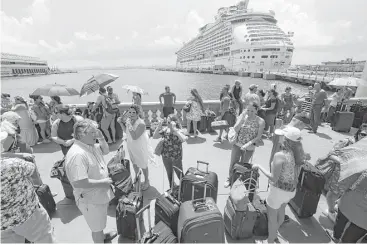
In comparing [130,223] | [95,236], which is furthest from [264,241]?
[95,236]

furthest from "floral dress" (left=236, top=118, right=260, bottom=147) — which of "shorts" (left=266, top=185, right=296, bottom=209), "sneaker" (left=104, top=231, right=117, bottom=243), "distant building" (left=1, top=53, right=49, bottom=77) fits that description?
"distant building" (left=1, top=53, right=49, bottom=77)

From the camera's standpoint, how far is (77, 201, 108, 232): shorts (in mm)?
2082

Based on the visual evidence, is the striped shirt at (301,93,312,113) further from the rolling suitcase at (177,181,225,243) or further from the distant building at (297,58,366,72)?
the distant building at (297,58,366,72)

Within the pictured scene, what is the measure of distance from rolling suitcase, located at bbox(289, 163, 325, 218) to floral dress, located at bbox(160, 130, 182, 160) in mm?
1917

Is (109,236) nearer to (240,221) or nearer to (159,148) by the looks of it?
(159,148)

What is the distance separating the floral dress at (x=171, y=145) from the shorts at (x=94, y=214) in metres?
1.31

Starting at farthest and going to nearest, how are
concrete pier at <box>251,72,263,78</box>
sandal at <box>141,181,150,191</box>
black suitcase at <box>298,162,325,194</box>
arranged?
concrete pier at <box>251,72,263,78</box> → sandal at <box>141,181,150,191</box> → black suitcase at <box>298,162,325,194</box>

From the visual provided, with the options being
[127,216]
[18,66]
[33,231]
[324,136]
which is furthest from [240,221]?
[18,66]

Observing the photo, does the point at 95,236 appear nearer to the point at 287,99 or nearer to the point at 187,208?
the point at 187,208

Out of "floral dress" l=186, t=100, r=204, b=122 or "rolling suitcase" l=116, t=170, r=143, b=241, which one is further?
"floral dress" l=186, t=100, r=204, b=122

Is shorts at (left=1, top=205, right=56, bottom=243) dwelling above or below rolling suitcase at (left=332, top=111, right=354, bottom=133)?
below

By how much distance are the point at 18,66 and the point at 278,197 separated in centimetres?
9255

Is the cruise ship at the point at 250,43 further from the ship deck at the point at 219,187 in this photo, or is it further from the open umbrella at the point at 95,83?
the open umbrella at the point at 95,83

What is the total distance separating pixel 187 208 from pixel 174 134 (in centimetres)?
130
